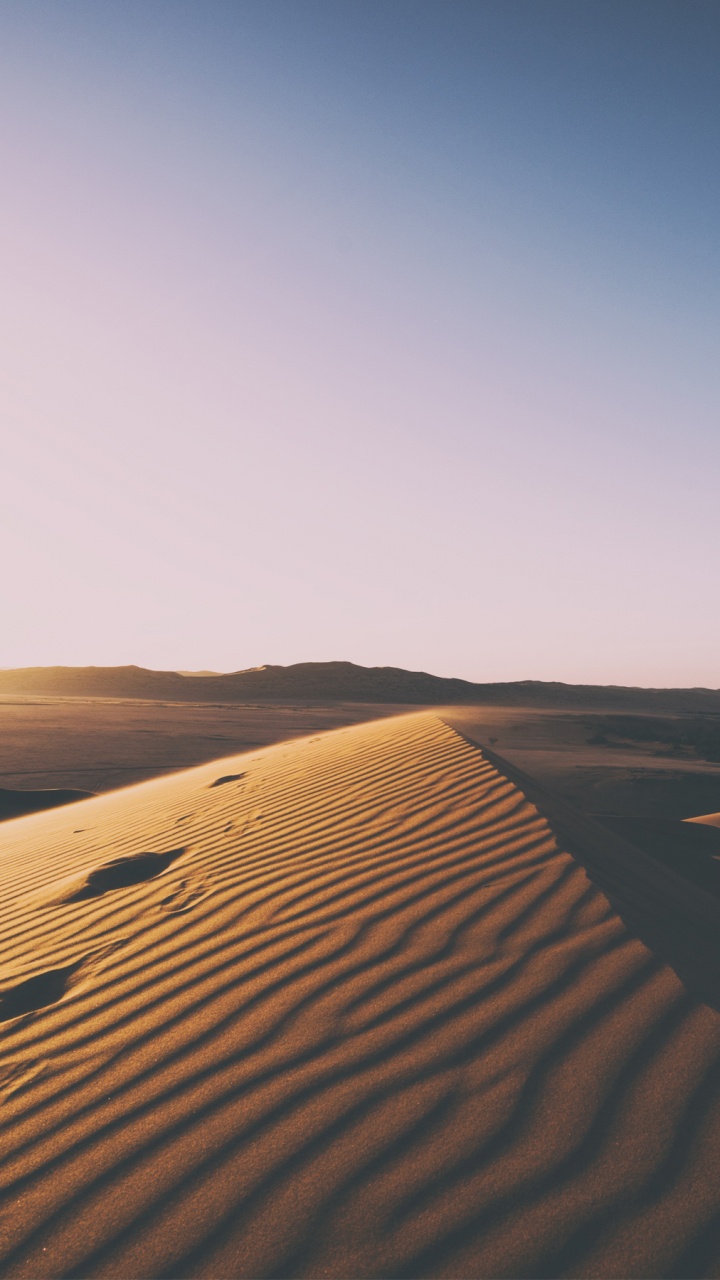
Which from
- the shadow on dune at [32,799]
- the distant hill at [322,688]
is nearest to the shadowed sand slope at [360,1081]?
the shadow on dune at [32,799]

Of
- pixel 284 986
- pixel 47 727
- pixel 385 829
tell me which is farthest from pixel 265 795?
pixel 47 727

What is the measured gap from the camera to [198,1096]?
6.41 ft

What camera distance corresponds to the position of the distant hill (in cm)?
4847

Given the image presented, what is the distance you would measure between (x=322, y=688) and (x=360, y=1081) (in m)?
53.0

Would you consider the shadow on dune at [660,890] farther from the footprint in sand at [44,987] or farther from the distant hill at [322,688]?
the distant hill at [322,688]

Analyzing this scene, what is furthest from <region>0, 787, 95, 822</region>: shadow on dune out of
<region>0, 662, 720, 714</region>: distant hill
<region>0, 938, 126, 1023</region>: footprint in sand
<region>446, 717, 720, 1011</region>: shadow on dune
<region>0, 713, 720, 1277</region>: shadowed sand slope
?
<region>0, 662, 720, 714</region>: distant hill

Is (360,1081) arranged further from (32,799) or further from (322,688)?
(322,688)

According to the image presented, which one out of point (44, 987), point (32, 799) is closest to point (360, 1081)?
point (44, 987)

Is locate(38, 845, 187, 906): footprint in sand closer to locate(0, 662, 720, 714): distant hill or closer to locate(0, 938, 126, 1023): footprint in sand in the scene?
locate(0, 938, 126, 1023): footprint in sand

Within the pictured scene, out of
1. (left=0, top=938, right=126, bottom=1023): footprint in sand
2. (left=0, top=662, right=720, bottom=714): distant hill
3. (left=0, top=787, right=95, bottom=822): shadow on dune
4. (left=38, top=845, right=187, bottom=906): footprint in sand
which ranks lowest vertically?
(left=0, top=787, right=95, bottom=822): shadow on dune

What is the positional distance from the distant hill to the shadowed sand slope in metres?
42.1

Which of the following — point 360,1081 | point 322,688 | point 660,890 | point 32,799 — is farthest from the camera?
point 322,688

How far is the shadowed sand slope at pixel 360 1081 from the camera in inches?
58.4

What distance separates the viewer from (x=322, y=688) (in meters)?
54.8
